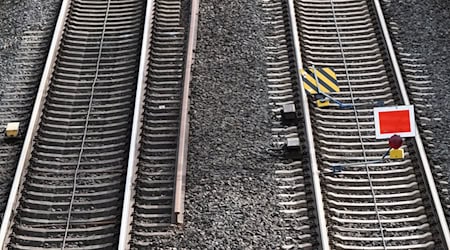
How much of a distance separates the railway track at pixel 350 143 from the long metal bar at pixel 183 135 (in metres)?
1.19

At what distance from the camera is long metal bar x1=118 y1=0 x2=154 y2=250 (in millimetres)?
8344

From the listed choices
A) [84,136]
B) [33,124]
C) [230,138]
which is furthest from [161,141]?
[33,124]

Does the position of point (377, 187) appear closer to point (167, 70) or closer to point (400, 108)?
point (400, 108)

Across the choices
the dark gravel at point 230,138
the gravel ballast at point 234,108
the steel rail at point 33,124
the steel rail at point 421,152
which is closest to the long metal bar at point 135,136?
the gravel ballast at point 234,108

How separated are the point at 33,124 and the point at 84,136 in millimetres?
693

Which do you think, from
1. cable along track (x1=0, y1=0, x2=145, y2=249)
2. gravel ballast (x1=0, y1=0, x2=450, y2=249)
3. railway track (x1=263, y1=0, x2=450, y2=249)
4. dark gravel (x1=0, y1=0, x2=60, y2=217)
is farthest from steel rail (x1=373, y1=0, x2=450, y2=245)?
dark gravel (x1=0, y1=0, x2=60, y2=217)

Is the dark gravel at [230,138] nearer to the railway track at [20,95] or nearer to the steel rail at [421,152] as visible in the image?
the steel rail at [421,152]

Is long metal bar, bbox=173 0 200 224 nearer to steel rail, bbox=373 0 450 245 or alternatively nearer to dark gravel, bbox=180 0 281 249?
dark gravel, bbox=180 0 281 249

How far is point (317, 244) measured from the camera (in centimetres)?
809

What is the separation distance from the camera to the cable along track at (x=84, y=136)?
8.58m

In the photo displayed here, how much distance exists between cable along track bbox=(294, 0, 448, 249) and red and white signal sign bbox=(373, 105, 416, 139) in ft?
1.74

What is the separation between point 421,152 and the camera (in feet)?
29.6

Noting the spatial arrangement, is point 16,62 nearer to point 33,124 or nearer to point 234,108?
point 33,124

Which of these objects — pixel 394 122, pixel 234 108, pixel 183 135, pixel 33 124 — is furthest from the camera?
pixel 234 108
